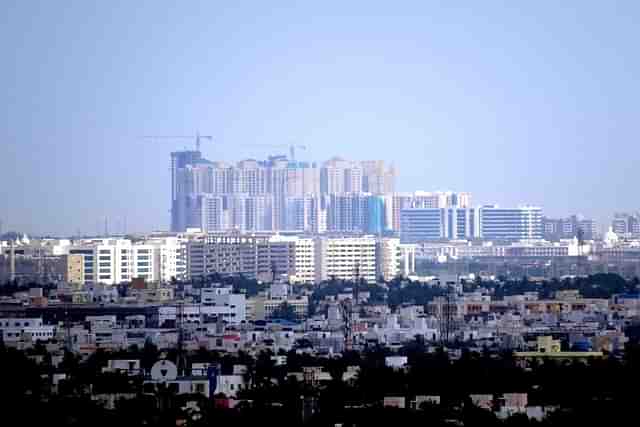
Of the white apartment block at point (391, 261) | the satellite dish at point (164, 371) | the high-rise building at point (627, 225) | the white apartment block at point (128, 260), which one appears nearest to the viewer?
the satellite dish at point (164, 371)

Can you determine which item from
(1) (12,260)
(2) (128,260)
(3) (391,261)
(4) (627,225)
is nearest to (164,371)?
(1) (12,260)

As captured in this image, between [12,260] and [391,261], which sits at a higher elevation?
[391,261]

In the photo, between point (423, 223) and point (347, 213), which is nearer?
point (347, 213)

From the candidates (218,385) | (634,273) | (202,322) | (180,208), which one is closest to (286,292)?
(202,322)

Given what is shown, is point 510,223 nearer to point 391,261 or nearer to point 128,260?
point 391,261

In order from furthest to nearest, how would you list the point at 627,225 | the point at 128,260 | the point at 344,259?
the point at 627,225 < the point at 344,259 < the point at 128,260

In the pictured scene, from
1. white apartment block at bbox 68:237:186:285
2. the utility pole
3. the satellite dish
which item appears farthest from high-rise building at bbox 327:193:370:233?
the satellite dish

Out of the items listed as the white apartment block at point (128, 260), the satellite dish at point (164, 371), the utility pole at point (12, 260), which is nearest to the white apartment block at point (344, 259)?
the white apartment block at point (128, 260)

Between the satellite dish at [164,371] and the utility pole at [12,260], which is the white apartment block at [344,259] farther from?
the satellite dish at [164,371]
